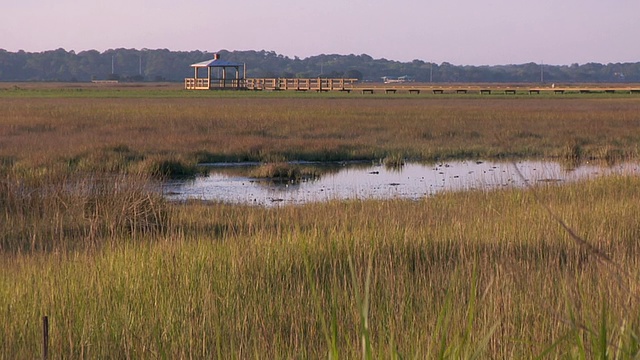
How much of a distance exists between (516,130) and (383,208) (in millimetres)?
20193

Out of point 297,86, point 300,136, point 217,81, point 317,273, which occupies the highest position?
point 217,81

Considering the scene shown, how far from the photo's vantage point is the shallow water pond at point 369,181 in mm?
16688

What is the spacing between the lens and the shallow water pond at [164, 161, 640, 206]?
54.7 ft

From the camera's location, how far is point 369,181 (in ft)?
66.0

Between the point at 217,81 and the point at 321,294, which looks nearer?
the point at 321,294

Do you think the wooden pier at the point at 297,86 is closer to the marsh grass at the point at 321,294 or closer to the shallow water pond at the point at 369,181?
the shallow water pond at the point at 369,181

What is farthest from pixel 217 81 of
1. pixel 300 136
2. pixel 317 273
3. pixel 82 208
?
pixel 317 273

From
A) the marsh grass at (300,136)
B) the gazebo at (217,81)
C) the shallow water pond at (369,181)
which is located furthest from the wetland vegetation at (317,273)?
the gazebo at (217,81)

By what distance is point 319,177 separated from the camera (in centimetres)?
2094

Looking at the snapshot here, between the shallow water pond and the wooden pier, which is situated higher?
the wooden pier

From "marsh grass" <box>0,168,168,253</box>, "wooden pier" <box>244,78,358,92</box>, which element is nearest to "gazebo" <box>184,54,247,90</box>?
"wooden pier" <box>244,78,358,92</box>

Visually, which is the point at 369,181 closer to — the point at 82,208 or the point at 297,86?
the point at 82,208

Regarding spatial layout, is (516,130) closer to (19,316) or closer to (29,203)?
(29,203)

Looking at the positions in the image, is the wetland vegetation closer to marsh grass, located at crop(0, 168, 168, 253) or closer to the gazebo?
marsh grass, located at crop(0, 168, 168, 253)
